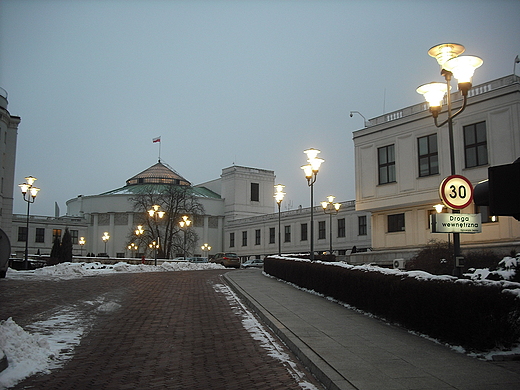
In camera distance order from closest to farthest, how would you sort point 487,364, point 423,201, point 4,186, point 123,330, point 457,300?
point 487,364, point 457,300, point 123,330, point 423,201, point 4,186

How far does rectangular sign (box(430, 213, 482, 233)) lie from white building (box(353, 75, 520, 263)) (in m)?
21.6

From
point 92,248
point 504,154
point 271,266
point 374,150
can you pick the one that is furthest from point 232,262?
point 92,248

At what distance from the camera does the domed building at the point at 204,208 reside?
92.4m

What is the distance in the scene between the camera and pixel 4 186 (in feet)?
178

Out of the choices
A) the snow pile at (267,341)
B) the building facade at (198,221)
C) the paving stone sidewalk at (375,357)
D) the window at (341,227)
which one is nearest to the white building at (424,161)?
the snow pile at (267,341)

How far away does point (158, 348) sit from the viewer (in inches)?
370

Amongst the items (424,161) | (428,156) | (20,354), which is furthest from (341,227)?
(20,354)

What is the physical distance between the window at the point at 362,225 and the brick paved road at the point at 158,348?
49523 mm

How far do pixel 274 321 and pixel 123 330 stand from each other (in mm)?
3332

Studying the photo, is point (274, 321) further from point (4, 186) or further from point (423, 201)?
Answer: point (4, 186)

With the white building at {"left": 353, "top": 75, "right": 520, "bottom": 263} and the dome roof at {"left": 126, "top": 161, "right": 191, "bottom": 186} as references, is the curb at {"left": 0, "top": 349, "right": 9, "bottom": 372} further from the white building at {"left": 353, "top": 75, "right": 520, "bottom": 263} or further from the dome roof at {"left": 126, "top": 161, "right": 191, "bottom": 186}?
the dome roof at {"left": 126, "top": 161, "right": 191, "bottom": 186}

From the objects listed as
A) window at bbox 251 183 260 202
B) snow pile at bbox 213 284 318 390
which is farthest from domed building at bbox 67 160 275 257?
snow pile at bbox 213 284 318 390

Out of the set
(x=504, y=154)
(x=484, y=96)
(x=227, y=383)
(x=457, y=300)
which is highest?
(x=484, y=96)

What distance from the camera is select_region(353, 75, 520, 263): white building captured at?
104 feet
